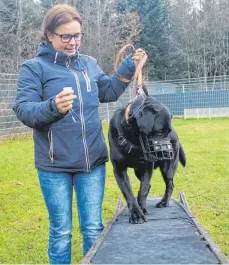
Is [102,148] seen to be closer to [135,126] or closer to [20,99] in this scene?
[135,126]

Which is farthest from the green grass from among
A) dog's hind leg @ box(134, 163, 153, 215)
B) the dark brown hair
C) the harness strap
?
the dark brown hair

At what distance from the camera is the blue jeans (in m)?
2.80

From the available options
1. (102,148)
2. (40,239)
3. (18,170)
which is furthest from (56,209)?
(18,170)

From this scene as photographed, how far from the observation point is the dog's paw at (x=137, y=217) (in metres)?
3.27

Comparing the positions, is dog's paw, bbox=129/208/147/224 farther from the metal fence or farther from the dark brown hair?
the metal fence

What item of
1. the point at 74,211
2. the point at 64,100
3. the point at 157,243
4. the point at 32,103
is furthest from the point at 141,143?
the point at 74,211

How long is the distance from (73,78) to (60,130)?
1.15 feet

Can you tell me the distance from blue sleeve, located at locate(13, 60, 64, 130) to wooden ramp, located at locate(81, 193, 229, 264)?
805 millimetres

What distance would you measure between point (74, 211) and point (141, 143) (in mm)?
2621

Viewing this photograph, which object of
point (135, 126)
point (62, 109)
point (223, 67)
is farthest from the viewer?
point (223, 67)

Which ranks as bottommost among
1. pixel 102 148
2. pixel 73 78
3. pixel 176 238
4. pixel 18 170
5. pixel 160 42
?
pixel 18 170

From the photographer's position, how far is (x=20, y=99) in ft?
8.66

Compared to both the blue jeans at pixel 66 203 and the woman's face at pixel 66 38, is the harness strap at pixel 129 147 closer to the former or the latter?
the blue jeans at pixel 66 203

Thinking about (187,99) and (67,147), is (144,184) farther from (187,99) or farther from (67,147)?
(187,99)
